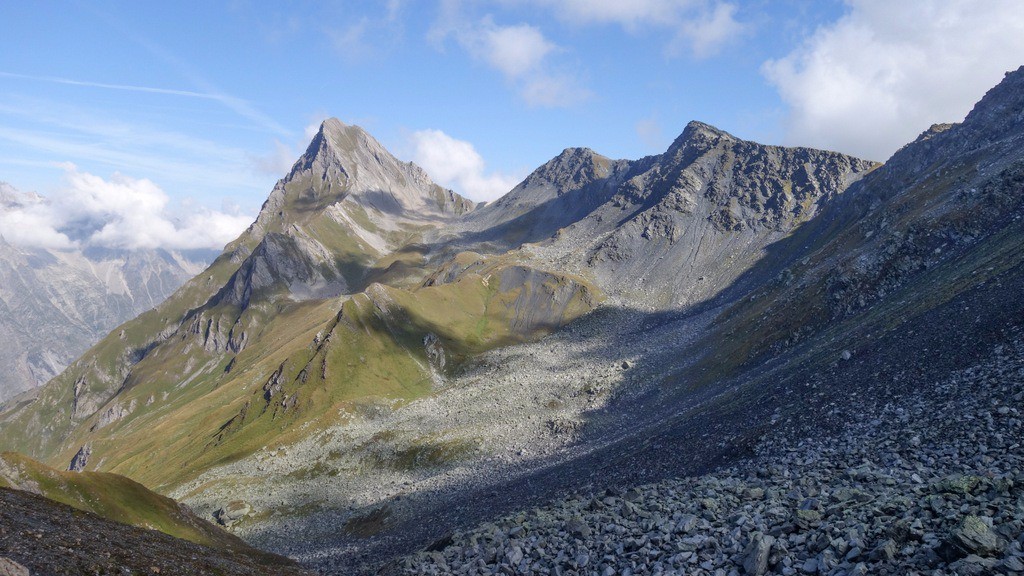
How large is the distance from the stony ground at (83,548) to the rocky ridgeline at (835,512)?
45.7 feet

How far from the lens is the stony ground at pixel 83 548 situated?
25.9m

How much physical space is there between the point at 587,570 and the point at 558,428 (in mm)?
69059

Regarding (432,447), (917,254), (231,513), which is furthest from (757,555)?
(231,513)

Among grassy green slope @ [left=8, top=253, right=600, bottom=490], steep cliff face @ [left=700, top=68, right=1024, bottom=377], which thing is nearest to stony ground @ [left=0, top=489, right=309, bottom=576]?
steep cliff face @ [left=700, top=68, right=1024, bottom=377]

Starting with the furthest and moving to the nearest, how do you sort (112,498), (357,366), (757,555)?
(357,366) < (112,498) < (757,555)

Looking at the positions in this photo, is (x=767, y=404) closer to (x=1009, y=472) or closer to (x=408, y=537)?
(x=1009, y=472)

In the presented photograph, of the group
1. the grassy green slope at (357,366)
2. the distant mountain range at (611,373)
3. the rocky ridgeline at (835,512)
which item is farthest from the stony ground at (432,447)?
the rocky ridgeline at (835,512)

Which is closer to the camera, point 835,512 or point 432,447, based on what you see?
point 835,512

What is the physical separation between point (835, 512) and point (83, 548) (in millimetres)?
37145

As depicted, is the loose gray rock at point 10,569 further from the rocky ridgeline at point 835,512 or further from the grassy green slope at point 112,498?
the grassy green slope at point 112,498

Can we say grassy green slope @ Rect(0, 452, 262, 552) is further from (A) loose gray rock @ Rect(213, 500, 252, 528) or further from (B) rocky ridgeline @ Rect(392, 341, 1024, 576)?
(B) rocky ridgeline @ Rect(392, 341, 1024, 576)

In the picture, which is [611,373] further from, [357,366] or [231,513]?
[231,513]

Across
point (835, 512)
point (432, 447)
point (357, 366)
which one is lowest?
point (835, 512)

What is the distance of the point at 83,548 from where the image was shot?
96.4 feet
